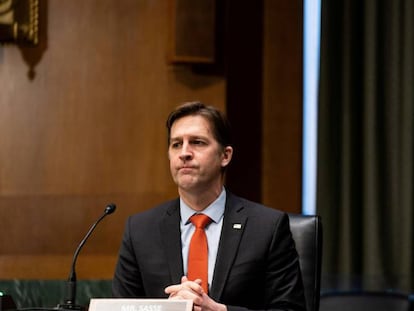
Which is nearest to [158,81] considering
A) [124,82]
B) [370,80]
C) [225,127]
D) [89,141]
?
[124,82]

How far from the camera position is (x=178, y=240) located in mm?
3439

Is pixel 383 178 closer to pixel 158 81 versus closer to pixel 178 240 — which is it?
pixel 158 81

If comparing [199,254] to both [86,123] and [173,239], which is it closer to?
[173,239]

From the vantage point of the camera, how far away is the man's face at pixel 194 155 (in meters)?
3.45

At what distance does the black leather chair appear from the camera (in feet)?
11.1

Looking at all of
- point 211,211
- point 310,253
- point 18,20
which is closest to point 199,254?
point 211,211

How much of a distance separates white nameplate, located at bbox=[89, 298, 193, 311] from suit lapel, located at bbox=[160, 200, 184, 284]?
59 cm

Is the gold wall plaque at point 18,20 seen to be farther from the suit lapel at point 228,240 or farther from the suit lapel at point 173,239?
the suit lapel at point 228,240

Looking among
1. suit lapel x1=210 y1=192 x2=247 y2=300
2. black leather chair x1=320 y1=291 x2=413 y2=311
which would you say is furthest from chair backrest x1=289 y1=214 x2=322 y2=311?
suit lapel x1=210 y1=192 x2=247 y2=300

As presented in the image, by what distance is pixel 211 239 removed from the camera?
3.45 meters

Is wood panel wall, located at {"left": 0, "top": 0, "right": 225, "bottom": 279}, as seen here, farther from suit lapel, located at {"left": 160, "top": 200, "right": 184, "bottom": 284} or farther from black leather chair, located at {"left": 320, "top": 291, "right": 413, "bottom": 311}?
black leather chair, located at {"left": 320, "top": 291, "right": 413, "bottom": 311}

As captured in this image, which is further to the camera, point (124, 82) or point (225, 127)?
point (124, 82)

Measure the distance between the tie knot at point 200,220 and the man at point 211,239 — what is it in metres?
0.02

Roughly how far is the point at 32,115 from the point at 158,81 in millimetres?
761
